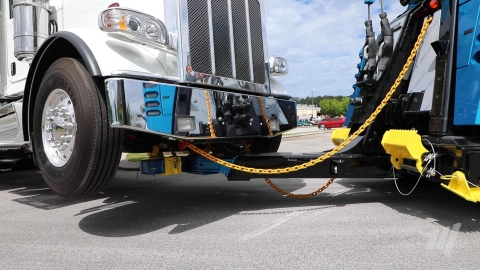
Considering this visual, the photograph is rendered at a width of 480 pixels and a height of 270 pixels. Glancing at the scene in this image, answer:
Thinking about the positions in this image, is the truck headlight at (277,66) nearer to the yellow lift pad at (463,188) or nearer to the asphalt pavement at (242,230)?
the asphalt pavement at (242,230)

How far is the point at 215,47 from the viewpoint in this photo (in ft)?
10.9

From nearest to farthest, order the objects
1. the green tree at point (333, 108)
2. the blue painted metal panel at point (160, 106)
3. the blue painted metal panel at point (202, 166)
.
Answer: the blue painted metal panel at point (160, 106)
the blue painted metal panel at point (202, 166)
the green tree at point (333, 108)

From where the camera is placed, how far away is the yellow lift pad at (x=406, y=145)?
321cm

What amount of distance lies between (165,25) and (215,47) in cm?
48

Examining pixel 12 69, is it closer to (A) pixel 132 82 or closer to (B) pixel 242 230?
(A) pixel 132 82

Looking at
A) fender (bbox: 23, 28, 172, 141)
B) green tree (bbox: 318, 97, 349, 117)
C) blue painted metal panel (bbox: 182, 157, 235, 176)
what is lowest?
blue painted metal panel (bbox: 182, 157, 235, 176)

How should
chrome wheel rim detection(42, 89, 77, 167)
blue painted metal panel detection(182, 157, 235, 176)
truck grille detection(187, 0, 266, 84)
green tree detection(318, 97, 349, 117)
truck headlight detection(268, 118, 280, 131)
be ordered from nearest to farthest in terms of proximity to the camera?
1. chrome wheel rim detection(42, 89, 77, 167)
2. truck grille detection(187, 0, 266, 84)
3. blue painted metal panel detection(182, 157, 235, 176)
4. truck headlight detection(268, 118, 280, 131)
5. green tree detection(318, 97, 349, 117)

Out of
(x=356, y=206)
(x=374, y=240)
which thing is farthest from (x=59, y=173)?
(x=356, y=206)

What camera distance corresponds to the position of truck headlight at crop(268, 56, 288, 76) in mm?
4297

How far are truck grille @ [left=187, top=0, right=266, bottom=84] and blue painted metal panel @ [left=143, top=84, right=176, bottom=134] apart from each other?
410mm

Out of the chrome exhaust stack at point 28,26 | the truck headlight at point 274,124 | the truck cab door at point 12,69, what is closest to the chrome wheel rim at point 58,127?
the chrome exhaust stack at point 28,26

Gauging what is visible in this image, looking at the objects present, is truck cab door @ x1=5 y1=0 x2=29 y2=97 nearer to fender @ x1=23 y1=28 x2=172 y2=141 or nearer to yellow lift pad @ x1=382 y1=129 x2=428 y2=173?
fender @ x1=23 y1=28 x2=172 y2=141

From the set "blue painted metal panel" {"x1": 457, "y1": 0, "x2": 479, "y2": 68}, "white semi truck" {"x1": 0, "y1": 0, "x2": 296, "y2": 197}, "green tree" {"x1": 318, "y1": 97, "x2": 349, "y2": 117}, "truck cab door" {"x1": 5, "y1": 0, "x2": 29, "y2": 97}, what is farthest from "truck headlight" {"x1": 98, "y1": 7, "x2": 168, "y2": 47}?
"green tree" {"x1": 318, "y1": 97, "x2": 349, "y2": 117}

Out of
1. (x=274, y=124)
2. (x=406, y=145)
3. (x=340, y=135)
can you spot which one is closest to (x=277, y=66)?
(x=274, y=124)
